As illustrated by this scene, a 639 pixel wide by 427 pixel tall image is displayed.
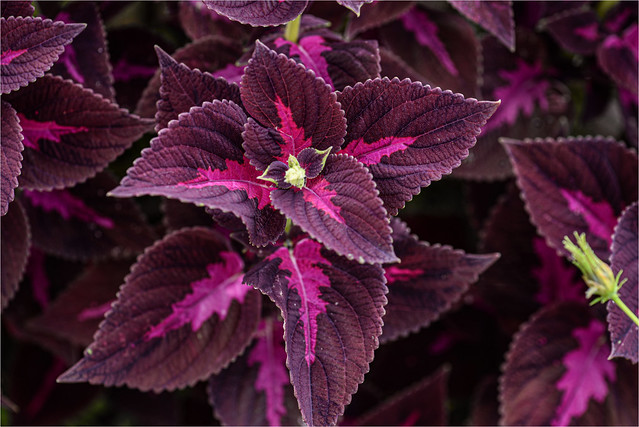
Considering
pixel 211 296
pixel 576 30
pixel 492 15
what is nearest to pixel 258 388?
pixel 211 296

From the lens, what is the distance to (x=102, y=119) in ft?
2.44

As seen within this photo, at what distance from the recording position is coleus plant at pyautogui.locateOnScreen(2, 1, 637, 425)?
0.60 meters

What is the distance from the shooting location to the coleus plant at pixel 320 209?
600 mm

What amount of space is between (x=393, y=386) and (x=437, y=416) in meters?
0.17

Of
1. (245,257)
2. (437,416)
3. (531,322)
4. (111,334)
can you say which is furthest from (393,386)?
(111,334)

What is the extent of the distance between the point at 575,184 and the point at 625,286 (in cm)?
18

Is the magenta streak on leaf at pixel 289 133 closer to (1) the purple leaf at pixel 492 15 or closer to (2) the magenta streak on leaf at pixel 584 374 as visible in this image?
→ (1) the purple leaf at pixel 492 15

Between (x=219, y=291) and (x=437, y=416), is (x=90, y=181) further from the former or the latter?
(x=437, y=416)

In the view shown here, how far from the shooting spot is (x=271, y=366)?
88 centimetres

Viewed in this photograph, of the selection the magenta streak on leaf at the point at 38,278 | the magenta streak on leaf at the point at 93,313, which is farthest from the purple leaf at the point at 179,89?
the magenta streak on leaf at the point at 38,278

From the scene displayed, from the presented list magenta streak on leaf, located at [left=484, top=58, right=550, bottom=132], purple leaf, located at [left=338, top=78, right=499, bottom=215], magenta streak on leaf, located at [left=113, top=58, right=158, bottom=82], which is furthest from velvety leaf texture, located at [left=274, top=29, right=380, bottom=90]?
magenta streak on leaf, located at [left=484, top=58, right=550, bottom=132]

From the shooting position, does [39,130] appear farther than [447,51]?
No

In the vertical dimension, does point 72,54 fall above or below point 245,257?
above

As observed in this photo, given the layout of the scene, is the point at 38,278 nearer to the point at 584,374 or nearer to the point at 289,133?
the point at 289,133
